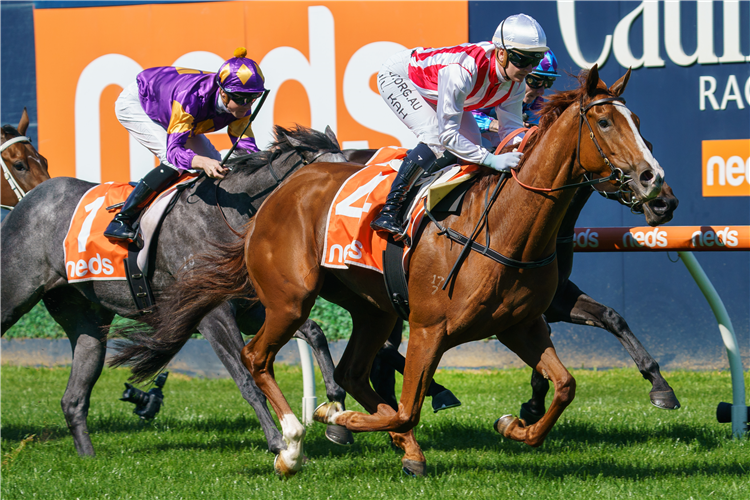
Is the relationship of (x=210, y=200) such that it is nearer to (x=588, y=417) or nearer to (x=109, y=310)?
(x=109, y=310)

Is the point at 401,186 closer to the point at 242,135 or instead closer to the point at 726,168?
the point at 242,135

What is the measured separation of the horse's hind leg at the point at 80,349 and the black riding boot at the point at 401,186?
248cm

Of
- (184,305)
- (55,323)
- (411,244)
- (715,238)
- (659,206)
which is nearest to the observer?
(659,206)

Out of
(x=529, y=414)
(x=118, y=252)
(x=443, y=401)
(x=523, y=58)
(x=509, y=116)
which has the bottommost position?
(x=529, y=414)

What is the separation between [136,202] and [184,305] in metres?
0.78

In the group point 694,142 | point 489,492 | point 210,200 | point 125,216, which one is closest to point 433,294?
point 489,492

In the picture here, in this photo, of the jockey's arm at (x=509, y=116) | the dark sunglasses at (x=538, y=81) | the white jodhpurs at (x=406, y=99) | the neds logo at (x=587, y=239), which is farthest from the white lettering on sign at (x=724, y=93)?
the white jodhpurs at (x=406, y=99)

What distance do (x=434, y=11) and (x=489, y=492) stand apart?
6019mm

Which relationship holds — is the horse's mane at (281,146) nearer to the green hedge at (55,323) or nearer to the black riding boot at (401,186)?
the black riding boot at (401,186)

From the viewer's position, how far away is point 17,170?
21.3 feet

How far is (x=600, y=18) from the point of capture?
8242 millimetres

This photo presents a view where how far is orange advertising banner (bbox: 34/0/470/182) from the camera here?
871 cm

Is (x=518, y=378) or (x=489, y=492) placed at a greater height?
(x=489, y=492)

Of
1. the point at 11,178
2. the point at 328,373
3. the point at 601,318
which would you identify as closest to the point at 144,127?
the point at 11,178
